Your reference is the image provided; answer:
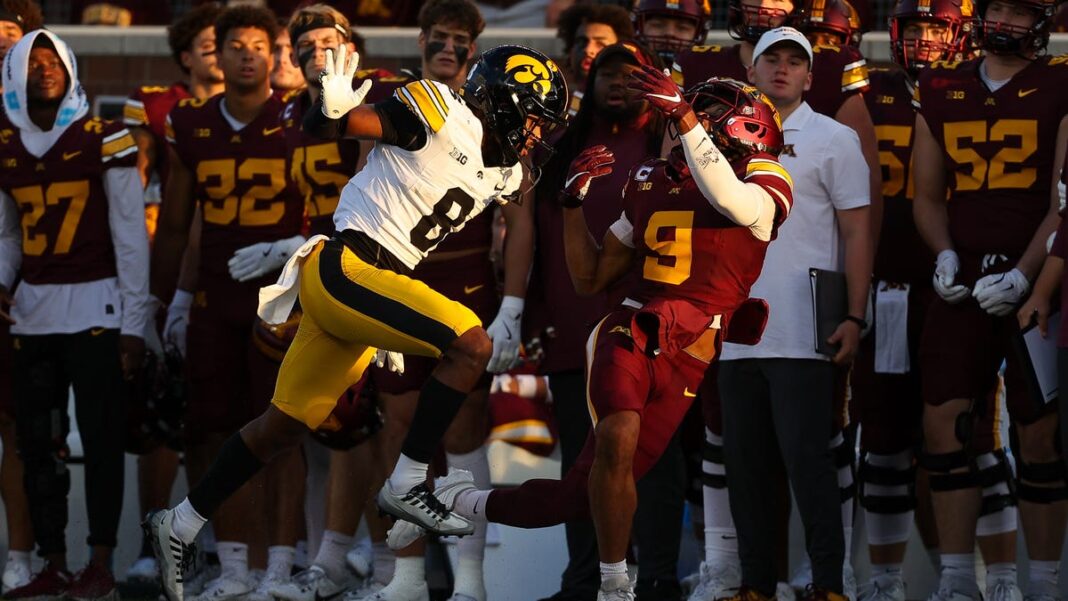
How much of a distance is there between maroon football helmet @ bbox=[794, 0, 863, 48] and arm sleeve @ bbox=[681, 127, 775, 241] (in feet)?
6.41

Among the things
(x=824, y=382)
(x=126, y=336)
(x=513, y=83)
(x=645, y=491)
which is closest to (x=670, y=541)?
(x=645, y=491)

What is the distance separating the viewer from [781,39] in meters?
6.95

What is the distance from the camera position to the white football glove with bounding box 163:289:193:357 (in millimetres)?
8023

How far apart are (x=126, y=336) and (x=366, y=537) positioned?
1433mm

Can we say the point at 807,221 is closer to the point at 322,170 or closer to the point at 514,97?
the point at 514,97

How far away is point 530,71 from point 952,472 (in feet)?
7.04

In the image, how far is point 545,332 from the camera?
23.9 ft

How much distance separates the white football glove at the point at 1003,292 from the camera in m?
6.64

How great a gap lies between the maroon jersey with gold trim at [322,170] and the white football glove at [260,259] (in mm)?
139

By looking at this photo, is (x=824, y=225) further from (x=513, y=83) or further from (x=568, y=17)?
(x=568, y=17)

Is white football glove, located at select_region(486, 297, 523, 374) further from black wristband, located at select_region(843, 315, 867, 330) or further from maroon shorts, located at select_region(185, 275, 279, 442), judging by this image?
black wristband, located at select_region(843, 315, 867, 330)

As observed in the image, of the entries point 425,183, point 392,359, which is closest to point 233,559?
point 392,359

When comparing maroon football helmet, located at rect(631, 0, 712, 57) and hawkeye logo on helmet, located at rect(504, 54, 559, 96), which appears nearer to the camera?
hawkeye logo on helmet, located at rect(504, 54, 559, 96)

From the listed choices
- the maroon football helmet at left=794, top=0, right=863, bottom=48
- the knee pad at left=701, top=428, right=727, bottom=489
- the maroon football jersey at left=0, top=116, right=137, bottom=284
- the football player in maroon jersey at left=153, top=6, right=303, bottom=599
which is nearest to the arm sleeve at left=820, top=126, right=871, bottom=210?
the maroon football helmet at left=794, top=0, right=863, bottom=48
